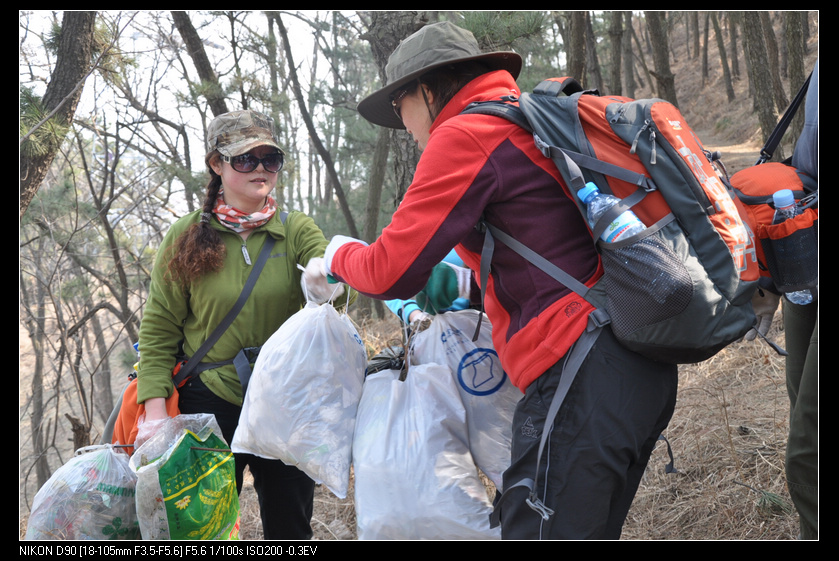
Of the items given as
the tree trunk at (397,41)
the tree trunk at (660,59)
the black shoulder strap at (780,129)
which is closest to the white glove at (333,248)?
the black shoulder strap at (780,129)

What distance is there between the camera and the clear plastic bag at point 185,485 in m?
1.98

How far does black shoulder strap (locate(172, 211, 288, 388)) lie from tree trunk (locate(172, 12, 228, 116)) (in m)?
4.30

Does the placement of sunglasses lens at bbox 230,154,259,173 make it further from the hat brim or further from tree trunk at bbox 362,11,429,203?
tree trunk at bbox 362,11,429,203

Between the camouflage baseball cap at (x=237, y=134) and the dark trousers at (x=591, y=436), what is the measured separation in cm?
157

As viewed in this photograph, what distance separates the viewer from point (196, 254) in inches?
95.2

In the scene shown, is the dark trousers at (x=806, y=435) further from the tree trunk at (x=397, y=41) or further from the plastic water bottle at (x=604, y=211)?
the tree trunk at (x=397, y=41)

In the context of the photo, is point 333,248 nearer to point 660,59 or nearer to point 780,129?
point 780,129

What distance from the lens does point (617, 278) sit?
1.55m

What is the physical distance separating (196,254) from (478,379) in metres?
1.20

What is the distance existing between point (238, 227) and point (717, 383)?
145 inches

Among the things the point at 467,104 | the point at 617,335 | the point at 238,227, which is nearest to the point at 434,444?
the point at 617,335

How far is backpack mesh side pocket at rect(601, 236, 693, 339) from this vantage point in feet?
4.80

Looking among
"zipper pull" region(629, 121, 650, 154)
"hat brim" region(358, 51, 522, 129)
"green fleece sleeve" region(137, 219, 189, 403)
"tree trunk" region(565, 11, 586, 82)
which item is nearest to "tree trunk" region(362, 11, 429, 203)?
"hat brim" region(358, 51, 522, 129)
